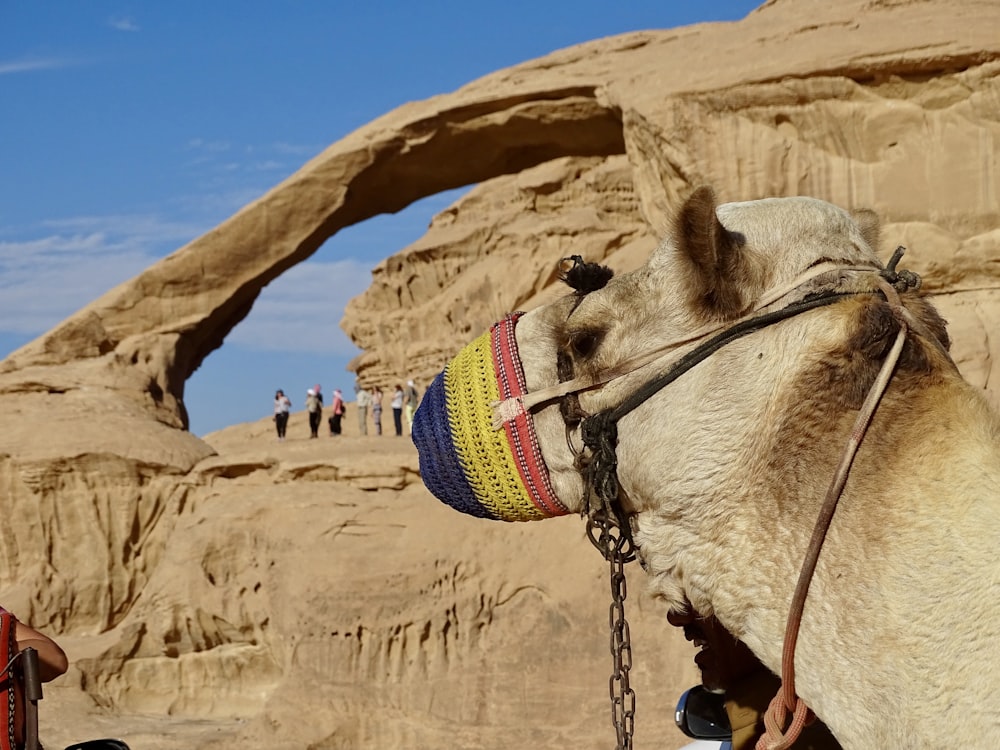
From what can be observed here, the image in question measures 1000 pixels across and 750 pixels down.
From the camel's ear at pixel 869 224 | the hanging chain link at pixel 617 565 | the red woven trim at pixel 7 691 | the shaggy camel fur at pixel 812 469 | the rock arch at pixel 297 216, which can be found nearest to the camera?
the shaggy camel fur at pixel 812 469

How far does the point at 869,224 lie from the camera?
1.95 metres

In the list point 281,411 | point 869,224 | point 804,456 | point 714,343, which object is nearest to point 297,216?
point 281,411

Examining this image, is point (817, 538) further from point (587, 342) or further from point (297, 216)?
point (297, 216)

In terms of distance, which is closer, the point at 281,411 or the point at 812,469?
the point at 812,469

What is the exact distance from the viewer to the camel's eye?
1.77m

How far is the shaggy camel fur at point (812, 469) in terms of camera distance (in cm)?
136

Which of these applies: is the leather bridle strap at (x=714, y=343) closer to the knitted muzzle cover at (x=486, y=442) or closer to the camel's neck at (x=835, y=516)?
the camel's neck at (x=835, y=516)

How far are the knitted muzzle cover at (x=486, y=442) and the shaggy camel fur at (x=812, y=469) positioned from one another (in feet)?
0.12

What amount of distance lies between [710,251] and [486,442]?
1.52 ft

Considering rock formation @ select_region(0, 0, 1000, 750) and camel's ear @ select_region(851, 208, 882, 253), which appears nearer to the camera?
camel's ear @ select_region(851, 208, 882, 253)

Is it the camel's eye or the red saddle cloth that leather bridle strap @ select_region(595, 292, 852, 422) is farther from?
the red saddle cloth

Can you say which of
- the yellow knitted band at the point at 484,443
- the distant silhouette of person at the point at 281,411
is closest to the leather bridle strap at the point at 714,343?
the yellow knitted band at the point at 484,443

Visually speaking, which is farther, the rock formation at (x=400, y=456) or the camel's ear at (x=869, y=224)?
the rock formation at (x=400, y=456)

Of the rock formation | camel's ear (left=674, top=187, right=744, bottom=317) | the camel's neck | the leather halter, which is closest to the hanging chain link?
the leather halter
